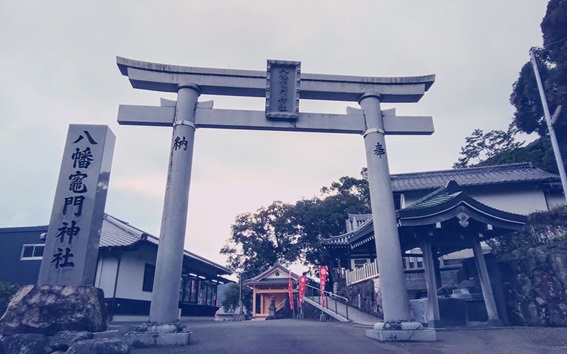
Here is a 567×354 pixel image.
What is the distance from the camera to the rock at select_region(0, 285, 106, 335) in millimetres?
6148

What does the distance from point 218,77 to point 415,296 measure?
12562 mm

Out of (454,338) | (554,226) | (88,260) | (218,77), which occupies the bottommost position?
(454,338)

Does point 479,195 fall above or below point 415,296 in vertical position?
above

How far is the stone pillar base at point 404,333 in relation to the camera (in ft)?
24.9

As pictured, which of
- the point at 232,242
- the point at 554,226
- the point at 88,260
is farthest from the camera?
the point at 232,242

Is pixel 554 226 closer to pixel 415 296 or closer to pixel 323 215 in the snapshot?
pixel 415 296

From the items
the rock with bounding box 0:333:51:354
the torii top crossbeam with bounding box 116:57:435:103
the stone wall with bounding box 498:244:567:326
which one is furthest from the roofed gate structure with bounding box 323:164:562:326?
the rock with bounding box 0:333:51:354

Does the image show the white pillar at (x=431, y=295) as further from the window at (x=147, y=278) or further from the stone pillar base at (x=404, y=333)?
the window at (x=147, y=278)

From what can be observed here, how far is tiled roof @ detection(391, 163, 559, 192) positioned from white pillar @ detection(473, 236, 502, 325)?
928 cm

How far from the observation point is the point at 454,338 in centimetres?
809

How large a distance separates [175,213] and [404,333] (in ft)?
18.8

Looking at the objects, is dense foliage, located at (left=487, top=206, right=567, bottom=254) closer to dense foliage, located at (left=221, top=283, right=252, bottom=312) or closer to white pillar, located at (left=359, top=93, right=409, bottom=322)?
white pillar, located at (left=359, top=93, right=409, bottom=322)

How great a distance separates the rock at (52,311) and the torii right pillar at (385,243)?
5.93m

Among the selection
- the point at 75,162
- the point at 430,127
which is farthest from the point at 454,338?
the point at 75,162
